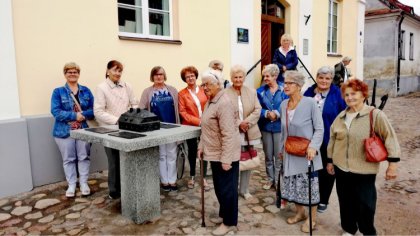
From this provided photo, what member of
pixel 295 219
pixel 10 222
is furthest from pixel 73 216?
pixel 295 219

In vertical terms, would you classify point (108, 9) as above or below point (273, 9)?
below

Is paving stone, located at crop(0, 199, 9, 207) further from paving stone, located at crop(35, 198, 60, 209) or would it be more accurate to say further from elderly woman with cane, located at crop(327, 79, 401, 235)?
elderly woman with cane, located at crop(327, 79, 401, 235)

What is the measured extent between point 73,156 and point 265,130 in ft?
7.69

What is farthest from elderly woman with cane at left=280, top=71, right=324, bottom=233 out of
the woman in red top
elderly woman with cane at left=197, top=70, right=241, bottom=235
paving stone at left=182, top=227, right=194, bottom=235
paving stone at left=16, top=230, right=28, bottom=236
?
paving stone at left=16, top=230, right=28, bottom=236

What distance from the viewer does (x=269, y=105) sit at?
4180 mm

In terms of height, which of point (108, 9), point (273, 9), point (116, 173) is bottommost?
point (116, 173)

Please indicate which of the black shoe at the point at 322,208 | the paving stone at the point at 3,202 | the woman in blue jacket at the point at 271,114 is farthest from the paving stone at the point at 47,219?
the black shoe at the point at 322,208

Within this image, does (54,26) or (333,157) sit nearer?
(333,157)

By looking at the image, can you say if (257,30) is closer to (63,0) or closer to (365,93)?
(63,0)

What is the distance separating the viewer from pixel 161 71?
413cm

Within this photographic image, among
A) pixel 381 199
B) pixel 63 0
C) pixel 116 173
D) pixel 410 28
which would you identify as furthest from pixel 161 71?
pixel 410 28

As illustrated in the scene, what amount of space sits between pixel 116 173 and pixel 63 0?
2336 millimetres

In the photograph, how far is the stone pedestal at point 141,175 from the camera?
10.7 ft

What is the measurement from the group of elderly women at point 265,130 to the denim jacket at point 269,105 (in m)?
0.01
